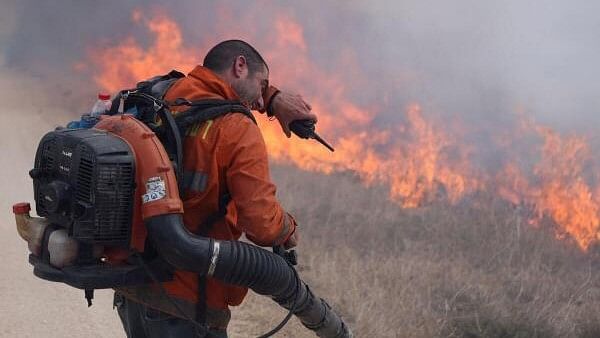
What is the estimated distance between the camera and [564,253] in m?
7.65

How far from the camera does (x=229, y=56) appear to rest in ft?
8.39

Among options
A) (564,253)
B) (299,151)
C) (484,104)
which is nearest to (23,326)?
(564,253)

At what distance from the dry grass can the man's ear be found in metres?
2.89

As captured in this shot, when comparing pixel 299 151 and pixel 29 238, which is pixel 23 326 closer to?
pixel 29 238

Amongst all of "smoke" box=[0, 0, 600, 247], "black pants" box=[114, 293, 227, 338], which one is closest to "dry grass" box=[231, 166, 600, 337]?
"smoke" box=[0, 0, 600, 247]

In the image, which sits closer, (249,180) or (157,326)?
(249,180)

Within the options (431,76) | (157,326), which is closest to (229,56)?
(157,326)

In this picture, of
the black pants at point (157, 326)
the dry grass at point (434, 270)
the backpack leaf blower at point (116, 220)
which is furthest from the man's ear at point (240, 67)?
the dry grass at point (434, 270)

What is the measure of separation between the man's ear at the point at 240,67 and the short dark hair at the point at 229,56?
0.06 feet

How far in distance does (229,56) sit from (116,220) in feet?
2.71

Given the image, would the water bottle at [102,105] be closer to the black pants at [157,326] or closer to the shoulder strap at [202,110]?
the shoulder strap at [202,110]

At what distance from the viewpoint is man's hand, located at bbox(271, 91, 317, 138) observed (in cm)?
→ 285

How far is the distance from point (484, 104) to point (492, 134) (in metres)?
0.57

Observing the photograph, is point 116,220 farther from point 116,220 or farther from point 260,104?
point 260,104
